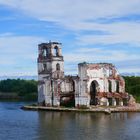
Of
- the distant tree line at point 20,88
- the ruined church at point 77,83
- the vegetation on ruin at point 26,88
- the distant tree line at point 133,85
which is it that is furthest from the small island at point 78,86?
the distant tree line at point 20,88

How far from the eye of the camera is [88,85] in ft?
258

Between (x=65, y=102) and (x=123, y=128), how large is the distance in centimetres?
2848

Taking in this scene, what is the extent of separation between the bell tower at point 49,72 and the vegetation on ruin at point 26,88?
45.6ft

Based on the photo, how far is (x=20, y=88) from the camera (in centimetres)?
13100

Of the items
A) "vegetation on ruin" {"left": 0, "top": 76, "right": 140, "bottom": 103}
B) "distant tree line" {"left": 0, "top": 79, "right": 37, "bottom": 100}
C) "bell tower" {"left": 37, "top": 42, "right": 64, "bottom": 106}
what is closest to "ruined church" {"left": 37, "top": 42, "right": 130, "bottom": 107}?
"bell tower" {"left": 37, "top": 42, "right": 64, "bottom": 106}

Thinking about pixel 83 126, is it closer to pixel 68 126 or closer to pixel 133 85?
pixel 68 126

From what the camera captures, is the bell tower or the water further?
the bell tower

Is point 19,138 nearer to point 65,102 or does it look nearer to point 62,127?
point 62,127

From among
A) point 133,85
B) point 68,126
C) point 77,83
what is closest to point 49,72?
point 77,83

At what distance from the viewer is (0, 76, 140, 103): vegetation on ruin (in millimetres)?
92369

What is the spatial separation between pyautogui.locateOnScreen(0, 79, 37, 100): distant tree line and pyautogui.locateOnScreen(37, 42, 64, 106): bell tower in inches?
1321

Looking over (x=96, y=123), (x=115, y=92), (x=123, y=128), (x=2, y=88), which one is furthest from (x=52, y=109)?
(x=2, y=88)

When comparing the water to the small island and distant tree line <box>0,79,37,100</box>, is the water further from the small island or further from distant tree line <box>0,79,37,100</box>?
distant tree line <box>0,79,37,100</box>

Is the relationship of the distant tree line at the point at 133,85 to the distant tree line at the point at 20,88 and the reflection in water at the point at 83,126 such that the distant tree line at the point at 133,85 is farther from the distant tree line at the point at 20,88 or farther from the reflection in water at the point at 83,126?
the distant tree line at the point at 20,88
